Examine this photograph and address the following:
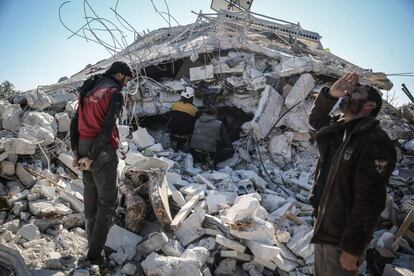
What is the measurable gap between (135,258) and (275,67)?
5.42 meters

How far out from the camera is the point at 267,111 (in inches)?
262

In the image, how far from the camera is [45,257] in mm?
3086

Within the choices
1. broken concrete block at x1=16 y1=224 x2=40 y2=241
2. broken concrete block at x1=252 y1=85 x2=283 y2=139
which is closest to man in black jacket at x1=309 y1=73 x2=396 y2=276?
broken concrete block at x1=16 y1=224 x2=40 y2=241

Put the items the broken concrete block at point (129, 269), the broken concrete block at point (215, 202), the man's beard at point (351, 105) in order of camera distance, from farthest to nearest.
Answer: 1. the broken concrete block at point (215, 202)
2. the broken concrete block at point (129, 269)
3. the man's beard at point (351, 105)

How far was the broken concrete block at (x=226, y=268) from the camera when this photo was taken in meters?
3.30

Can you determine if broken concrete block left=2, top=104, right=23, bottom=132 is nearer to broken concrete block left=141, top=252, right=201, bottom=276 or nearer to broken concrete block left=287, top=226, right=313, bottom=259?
broken concrete block left=141, top=252, right=201, bottom=276

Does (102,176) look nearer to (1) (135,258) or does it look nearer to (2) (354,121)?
(1) (135,258)

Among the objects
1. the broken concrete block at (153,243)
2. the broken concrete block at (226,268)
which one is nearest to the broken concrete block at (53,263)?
the broken concrete block at (153,243)

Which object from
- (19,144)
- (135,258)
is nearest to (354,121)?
(135,258)

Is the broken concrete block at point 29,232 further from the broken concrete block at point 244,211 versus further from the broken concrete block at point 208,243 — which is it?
the broken concrete block at point 244,211

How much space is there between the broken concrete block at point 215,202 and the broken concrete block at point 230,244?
2.18 ft

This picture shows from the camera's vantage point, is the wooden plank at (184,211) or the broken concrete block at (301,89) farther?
the broken concrete block at (301,89)

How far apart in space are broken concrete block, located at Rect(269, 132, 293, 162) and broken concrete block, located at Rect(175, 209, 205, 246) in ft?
11.1

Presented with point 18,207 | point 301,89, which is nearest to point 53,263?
point 18,207
